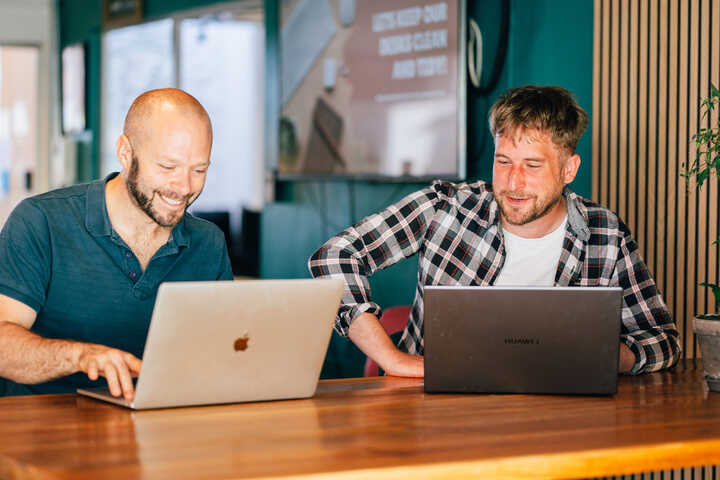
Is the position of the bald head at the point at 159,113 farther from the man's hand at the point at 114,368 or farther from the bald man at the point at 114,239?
the man's hand at the point at 114,368

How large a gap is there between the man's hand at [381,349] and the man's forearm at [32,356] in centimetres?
71

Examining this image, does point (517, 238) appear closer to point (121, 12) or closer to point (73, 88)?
point (121, 12)

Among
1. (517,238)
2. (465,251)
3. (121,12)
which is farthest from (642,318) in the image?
(121,12)

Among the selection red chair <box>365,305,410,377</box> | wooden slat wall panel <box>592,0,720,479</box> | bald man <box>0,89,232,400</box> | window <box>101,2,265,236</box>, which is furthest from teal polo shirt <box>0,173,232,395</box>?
window <box>101,2,265,236</box>

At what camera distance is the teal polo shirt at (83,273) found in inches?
85.6

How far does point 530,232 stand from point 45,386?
1.34m

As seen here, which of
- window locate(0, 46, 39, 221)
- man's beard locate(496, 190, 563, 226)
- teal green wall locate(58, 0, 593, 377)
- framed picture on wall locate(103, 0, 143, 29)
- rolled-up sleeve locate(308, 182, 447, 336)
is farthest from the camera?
window locate(0, 46, 39, 221)

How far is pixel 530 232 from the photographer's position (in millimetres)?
2562

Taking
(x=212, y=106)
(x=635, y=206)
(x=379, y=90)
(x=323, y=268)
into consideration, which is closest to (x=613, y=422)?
(x=323, y=268)

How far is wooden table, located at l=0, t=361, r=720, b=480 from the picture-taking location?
1.32 m

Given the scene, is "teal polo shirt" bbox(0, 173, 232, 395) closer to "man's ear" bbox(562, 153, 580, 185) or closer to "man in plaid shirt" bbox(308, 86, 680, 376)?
"man in plaid shirt" bbox(308, 86, 680, 376)

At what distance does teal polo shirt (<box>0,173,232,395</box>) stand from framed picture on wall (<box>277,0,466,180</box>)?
2.00 metres

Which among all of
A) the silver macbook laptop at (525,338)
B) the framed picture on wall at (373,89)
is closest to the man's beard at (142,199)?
the silver macbook laptop at (525,338)

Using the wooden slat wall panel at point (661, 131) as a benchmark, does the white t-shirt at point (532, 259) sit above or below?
below
